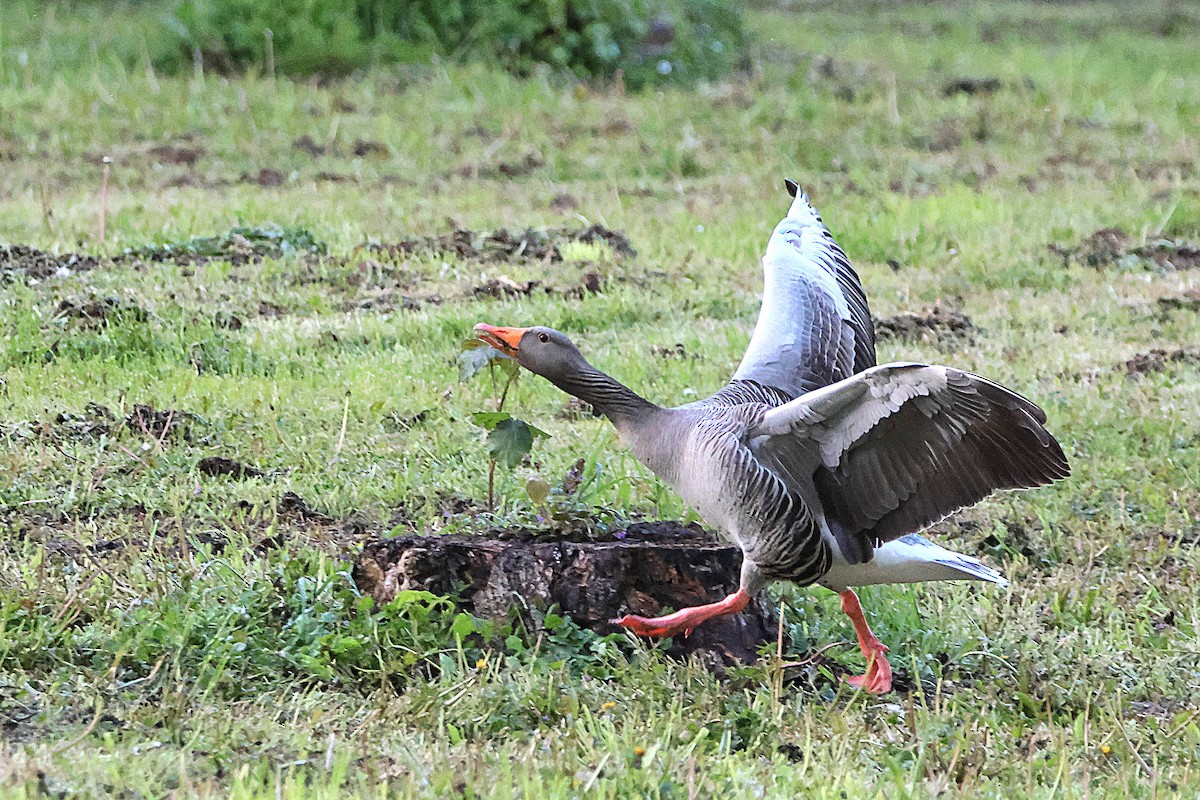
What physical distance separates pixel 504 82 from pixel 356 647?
914 cm

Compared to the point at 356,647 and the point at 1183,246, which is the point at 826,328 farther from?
the point at 1183,246

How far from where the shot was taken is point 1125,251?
9.09m

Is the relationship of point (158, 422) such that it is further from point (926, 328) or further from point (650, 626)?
point (926, 328)

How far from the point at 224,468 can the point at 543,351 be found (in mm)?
1659

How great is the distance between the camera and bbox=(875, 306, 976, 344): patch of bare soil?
293 inches

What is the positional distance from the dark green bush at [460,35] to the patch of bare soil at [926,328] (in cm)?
621

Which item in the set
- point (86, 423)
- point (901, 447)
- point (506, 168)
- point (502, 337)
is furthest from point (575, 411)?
point (506, 168)

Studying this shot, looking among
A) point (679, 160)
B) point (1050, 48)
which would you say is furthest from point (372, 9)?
point (1050, 48)

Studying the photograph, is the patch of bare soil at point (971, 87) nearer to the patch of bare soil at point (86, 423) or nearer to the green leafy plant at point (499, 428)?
the patch of bare soil at point (86, 423)

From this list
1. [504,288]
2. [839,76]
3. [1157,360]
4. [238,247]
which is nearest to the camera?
[1157,360]

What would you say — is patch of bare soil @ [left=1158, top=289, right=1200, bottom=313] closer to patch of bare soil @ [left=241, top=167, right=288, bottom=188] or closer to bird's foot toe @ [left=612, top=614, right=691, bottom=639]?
bird's foot toe @ [left=612, top=614, right=691, bottom=639]

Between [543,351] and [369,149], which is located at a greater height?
[543,351]

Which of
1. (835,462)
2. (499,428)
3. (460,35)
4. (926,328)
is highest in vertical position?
(460,35)

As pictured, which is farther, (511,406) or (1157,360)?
(1157,360)
